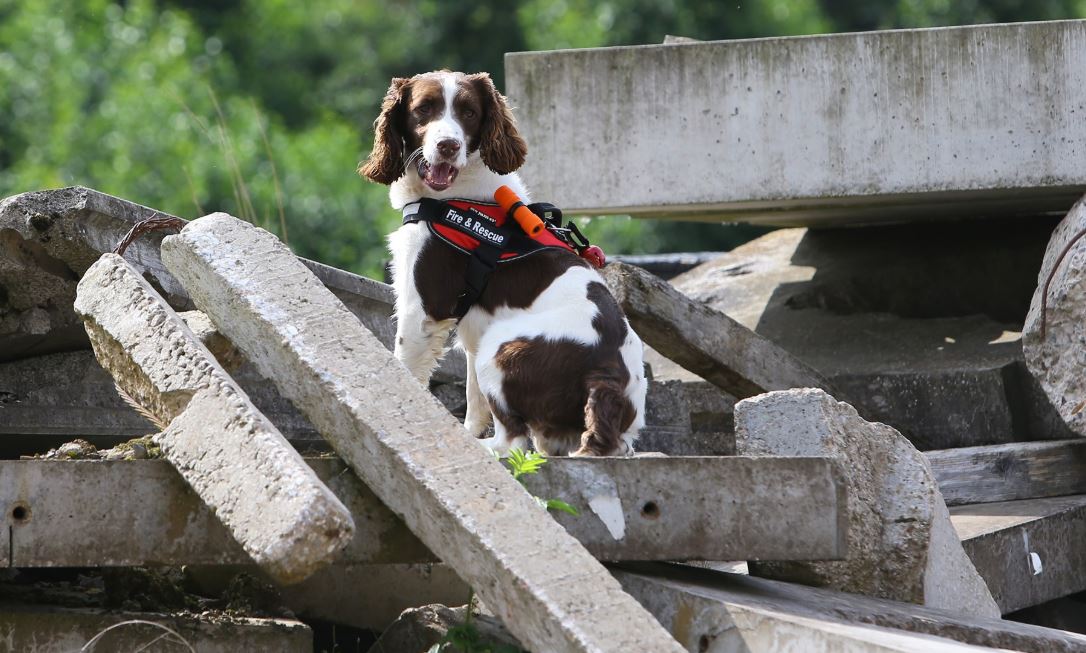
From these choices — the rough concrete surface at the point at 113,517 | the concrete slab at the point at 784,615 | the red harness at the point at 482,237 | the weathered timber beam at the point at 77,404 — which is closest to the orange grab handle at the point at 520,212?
the red harness at the point at 482,237

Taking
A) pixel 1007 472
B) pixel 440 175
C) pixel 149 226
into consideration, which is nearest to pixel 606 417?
pixel 440 175

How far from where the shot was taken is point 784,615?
11.7 ft

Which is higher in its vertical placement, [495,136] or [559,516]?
[495,136]

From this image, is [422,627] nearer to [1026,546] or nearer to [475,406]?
[475,406]

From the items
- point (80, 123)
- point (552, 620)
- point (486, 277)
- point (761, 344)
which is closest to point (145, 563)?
point (552, 620)

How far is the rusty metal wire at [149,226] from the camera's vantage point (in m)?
4.61

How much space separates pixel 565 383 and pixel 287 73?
2769cm

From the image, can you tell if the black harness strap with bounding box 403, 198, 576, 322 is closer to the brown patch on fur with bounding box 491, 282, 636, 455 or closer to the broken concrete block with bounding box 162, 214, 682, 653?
the brown patch on fur with bounding box 491, 282, 636, 455

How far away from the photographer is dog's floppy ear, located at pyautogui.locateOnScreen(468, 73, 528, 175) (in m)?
5.34

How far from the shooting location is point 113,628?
153 inches

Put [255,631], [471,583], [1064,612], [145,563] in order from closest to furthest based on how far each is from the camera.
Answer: [471,583] < [145,563] < [255,631] < [1064,612]

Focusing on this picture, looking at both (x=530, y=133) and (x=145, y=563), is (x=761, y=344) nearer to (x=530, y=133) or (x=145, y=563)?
(x=530, y=133)

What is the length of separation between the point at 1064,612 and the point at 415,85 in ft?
10.4

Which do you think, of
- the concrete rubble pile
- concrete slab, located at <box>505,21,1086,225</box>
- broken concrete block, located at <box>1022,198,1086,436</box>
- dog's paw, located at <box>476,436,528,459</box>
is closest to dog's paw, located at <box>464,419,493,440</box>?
dog's paw, located at <box>476,436,528,459</box>
